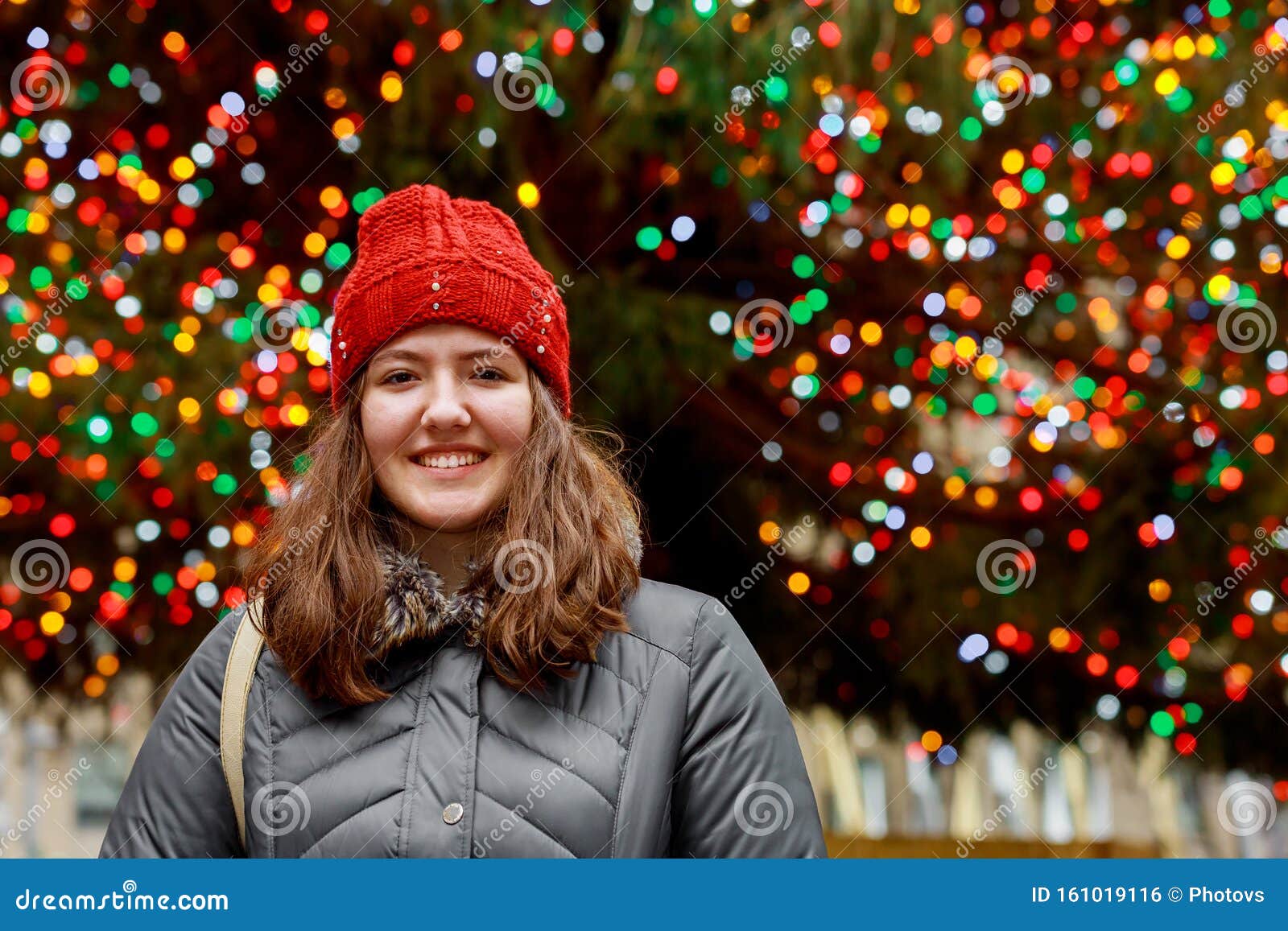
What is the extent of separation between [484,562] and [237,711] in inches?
14.0

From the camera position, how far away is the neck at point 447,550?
1.71 metres

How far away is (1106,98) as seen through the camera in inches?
148

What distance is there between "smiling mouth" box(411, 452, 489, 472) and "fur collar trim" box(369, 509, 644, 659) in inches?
5.0

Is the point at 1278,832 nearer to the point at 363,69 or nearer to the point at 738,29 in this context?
the point at 738,29

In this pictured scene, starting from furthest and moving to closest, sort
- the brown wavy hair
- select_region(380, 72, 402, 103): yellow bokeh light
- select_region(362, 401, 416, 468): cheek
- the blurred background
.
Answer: select_region(380, 72, 402, 103): yellow bokeh light < the blurred background < select_region(362, 401, 416, 468): cheek < the brown wavy hair

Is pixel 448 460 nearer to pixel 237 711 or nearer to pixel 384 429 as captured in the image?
pixel 384 429

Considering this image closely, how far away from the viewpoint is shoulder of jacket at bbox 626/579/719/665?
62.6 inches

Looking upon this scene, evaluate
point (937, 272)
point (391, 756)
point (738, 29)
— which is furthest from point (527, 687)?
point (937, 272)

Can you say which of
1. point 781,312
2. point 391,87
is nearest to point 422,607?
point 391,87

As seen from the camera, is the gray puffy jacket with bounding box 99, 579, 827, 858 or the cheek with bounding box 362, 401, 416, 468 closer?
the gray puffy jacket with bounding box 99, 579, 827, 858

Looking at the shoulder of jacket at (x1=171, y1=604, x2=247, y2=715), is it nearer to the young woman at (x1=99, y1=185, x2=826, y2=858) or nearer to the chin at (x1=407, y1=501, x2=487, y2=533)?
the young woman at (x1=99, y1=185, x2=826, y2=858)

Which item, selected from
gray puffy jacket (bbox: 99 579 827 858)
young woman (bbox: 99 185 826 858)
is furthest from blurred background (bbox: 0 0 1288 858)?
gray puffy jacket (bbox: 99 579 827 858)

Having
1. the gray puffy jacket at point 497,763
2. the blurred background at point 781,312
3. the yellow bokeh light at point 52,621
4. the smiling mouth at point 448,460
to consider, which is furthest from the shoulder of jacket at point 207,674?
the yellow bokeh light at point 52,621

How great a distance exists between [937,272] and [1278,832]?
359 centimetres
